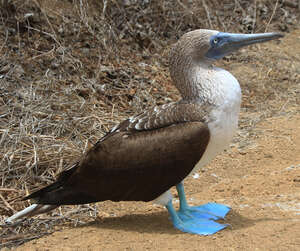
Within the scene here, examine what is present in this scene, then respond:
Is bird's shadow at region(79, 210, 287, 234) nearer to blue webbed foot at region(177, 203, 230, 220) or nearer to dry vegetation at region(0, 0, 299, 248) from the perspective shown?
blue webbed foot at region(177, 203, 230, 220)

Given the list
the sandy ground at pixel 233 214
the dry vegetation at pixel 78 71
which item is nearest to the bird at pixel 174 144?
the sandy ground at pixel 233 214

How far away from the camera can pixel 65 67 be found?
6.61 m

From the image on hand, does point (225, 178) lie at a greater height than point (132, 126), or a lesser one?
lesser

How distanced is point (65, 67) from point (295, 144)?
3332 millimetres

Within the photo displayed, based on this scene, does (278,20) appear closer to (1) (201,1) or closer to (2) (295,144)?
(1) (201,1)

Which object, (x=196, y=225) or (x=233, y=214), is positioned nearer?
(x=196, y=225)

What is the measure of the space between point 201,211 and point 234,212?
0.90ft

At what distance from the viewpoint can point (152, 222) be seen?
375cm

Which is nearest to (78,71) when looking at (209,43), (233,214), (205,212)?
(209,43)

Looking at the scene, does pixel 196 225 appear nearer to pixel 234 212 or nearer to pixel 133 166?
pixel 234 212

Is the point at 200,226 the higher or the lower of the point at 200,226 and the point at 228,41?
the lower

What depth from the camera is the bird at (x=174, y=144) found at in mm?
3297

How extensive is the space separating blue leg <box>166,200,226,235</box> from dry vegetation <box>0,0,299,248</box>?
2.95ft

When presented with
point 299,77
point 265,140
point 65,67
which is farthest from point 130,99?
point 299,77
